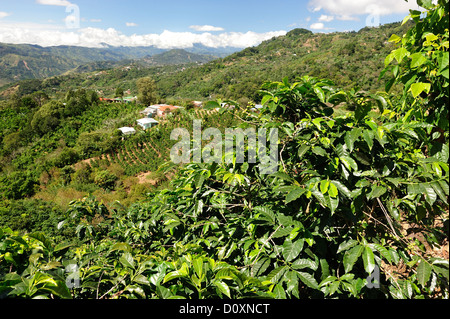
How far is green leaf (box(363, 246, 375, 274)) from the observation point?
3.78ft

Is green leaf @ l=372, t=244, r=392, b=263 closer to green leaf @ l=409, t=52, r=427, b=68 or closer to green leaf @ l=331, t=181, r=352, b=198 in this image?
green leaf @ l=331, t=181, r=352, b=198

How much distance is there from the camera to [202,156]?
1.98 meters

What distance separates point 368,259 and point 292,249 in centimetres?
39

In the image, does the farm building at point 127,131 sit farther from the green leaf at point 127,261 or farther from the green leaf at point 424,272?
the green leaf at point 424,272

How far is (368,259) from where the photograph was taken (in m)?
1.18

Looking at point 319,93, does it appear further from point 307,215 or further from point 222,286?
point 222,286

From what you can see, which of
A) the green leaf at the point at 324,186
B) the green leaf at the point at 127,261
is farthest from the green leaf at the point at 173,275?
the green leaf at the point at 324,186

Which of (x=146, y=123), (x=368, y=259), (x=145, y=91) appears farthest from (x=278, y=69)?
(x=368, y=259)

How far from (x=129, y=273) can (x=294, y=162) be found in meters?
1.38

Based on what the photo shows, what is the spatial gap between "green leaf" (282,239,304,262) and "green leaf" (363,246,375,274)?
1.07 ft

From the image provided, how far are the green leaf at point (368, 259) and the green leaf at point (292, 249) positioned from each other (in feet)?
1.07

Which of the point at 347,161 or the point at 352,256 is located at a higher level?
the point at 347,161
